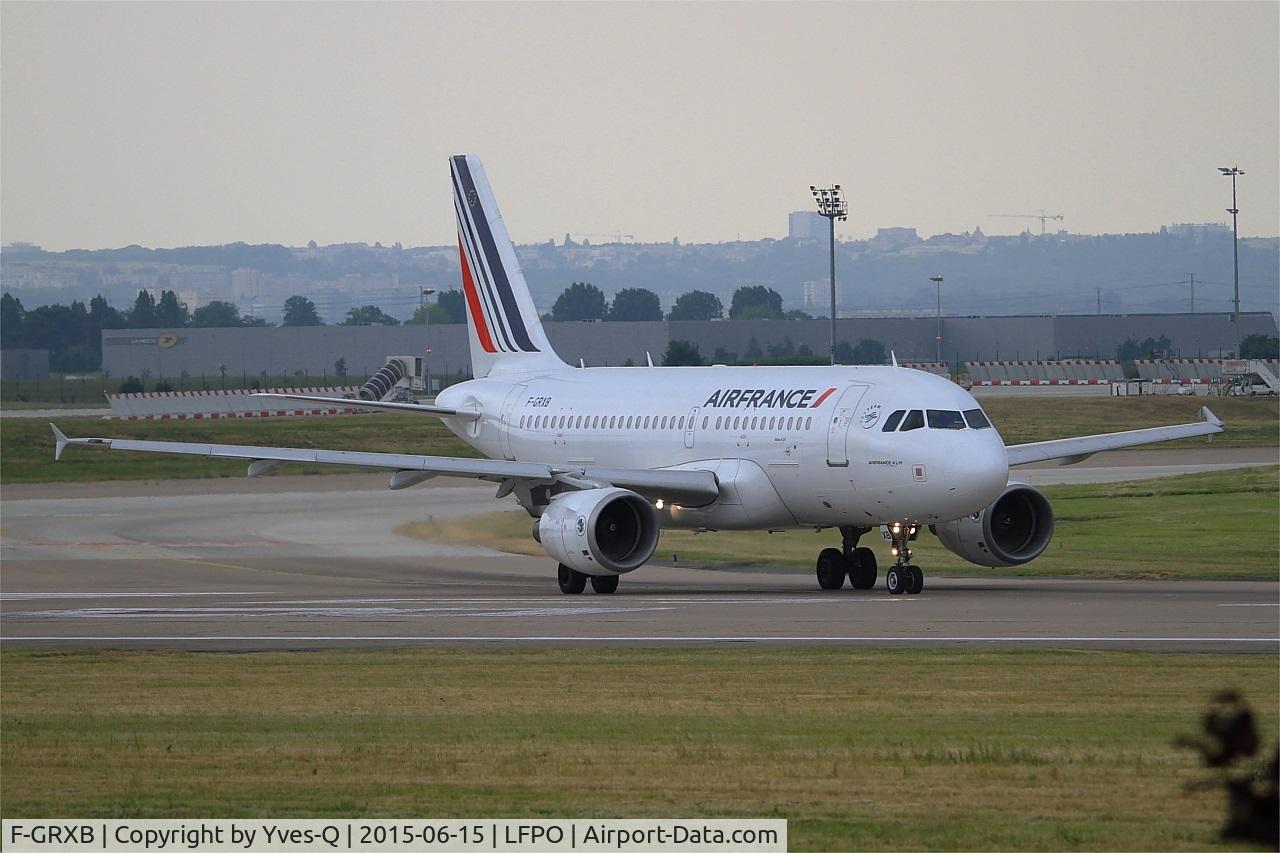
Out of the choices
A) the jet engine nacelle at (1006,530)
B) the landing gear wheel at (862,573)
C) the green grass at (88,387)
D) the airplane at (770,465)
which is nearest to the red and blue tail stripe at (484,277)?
the airplane at (770,465)

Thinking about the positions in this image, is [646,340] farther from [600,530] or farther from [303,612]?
[303,612]

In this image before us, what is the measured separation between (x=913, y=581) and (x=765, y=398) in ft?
14.5

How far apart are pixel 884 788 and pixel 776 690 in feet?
17.3

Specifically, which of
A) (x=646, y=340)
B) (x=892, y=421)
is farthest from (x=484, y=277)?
(x=646, y=340)

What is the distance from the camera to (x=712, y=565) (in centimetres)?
3834

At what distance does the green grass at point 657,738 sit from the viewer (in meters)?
11.9

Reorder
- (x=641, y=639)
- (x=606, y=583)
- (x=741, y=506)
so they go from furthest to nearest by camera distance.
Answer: (x=741, y=506) < (x=606, y=583) < (x=641, y=639)

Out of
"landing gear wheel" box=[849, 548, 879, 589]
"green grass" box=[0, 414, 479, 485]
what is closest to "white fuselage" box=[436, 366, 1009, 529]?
"landing gear wheel" box=[849, 548, 879, 589]

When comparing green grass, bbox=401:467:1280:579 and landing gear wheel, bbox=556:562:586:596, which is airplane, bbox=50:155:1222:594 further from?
green grass, bbox=401:467:1280:579

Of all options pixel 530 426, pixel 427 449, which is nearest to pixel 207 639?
pixel 530 426

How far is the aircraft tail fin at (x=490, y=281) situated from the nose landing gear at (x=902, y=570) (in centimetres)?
1365

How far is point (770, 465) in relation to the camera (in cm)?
3192

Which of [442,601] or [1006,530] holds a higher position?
[1006,530]

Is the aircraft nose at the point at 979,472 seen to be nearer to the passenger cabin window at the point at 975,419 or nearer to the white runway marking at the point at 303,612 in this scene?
the passenger cabin window at the point at 975,419
